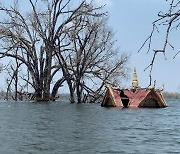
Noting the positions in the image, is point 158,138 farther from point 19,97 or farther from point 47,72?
point 19,97

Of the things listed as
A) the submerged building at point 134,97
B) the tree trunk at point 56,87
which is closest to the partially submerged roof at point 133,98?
the submerged building at point 134,97

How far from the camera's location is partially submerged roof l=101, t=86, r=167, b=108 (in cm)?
4494

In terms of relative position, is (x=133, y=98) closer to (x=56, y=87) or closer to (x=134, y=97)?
(x=134, y=97)

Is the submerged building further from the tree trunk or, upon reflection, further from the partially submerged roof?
the tree trunk

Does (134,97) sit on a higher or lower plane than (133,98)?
higher

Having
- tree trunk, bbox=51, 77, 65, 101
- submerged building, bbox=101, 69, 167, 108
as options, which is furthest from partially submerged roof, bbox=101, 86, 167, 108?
tree trunk, bbox=51, 77, 65, 101

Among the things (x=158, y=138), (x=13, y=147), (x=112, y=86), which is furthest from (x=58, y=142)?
(x=112, y=86)

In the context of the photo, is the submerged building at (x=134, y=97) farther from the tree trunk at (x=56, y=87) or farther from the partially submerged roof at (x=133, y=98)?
the tree trunk at (x=56, y=87)

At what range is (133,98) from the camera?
4569cm

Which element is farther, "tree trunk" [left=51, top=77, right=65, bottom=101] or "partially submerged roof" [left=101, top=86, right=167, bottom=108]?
"tree trunk" [left=51, top=77, right=65, bottom=101]

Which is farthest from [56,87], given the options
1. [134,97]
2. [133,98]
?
[134,97]

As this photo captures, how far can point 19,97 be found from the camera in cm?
5859

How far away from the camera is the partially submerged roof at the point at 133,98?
4494 cm

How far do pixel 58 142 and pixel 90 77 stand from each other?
38083mm
